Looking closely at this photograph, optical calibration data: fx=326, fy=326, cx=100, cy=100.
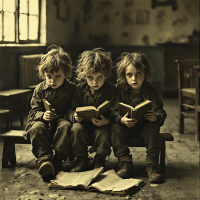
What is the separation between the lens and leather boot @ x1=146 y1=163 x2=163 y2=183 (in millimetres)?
2639

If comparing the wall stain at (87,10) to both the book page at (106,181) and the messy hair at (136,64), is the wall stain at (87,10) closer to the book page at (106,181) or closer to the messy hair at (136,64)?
the messy hair at (136,64)

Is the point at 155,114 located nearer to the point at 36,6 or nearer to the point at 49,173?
the point at 49,173

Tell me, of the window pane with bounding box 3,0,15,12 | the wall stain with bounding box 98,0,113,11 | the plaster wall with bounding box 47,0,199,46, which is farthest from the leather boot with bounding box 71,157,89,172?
the wall stain with bounding box 98,0,113,11

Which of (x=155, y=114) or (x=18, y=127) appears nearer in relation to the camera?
(x=155, y=114)

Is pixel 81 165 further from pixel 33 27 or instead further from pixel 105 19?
pixel 105 19

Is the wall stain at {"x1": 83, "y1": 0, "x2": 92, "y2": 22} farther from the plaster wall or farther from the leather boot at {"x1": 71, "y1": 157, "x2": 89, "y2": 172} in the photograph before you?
the leather boot at {"x1": 71, "y1": 157, "x2": 89, "y2": 172}

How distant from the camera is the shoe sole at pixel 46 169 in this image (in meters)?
2.63

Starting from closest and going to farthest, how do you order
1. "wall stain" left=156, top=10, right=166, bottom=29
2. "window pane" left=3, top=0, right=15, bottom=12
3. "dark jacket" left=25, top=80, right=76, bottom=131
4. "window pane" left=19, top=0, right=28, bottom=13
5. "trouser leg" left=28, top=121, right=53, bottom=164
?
"trouser leg" left=28, top=121, right=53, bottom=164, "dark jacket" left=25, top=80, right=76, bottom=131, "window pane" left=3, top=0, right=15, bottom=12, "window pane" left=19, top=0, right=28, bottom=13, "wall stain" left=156, top=10, right=166, bottom=29

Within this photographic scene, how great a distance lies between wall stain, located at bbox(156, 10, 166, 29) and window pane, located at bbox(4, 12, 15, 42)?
4.67 m

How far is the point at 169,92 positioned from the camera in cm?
795

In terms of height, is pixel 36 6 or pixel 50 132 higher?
pixel 36 6

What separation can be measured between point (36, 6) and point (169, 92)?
3.69m

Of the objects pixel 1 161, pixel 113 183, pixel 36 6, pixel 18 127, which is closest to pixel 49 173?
pixel 113 183

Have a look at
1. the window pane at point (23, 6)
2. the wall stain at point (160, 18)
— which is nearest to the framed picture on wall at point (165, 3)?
the wall stain at point (160, 18)
